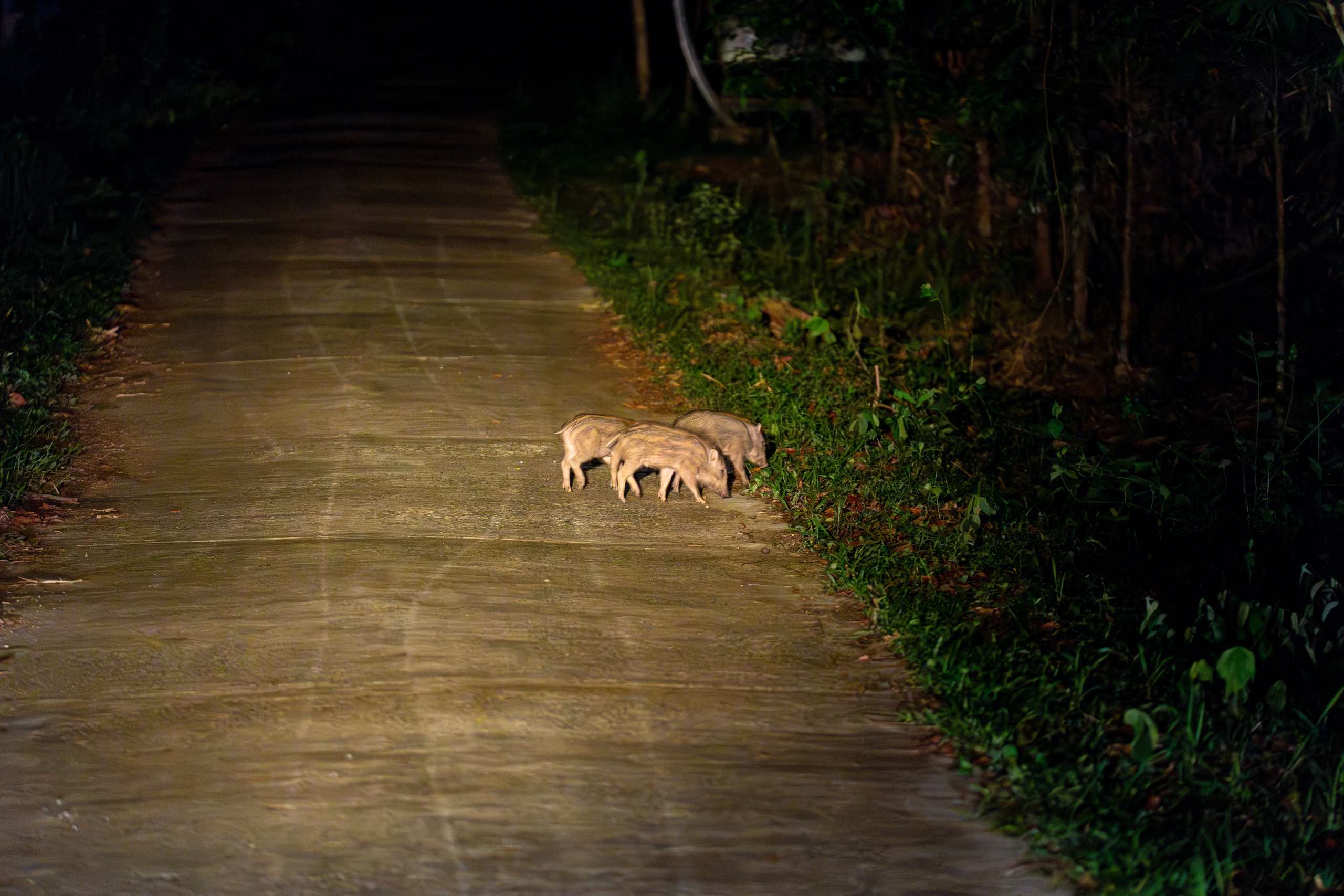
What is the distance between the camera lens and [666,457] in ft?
19.0

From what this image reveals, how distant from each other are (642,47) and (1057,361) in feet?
28.7

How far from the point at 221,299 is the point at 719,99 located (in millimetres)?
7334

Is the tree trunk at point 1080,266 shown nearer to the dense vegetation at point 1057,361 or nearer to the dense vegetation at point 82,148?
the dense vegetation at point 1057,361

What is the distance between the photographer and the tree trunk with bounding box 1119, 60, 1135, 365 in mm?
8711

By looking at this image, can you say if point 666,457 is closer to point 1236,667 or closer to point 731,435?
point 731,435

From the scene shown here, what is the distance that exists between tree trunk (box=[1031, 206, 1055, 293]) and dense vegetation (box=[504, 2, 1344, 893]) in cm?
3

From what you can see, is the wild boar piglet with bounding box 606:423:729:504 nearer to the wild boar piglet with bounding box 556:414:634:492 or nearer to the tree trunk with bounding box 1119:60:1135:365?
the wild boar piglet with bounding box 556:414:634:492

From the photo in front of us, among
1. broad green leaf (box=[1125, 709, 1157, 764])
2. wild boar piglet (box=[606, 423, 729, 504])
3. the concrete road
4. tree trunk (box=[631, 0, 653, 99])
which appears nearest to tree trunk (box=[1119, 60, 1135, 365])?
the concrete road

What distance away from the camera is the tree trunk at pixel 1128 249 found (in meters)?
8.71

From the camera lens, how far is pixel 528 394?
7.20 meters

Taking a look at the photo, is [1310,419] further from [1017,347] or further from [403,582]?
[403,582]

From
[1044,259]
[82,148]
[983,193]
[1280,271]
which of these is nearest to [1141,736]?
[1280,271]

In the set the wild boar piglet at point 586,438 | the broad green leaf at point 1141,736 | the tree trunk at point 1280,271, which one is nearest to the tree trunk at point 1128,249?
the tree trunk at point 1280,271

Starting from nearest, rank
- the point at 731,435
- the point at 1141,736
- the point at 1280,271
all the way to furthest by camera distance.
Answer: the point at 1141,736, the point at 731,435, the point at 1280,271
